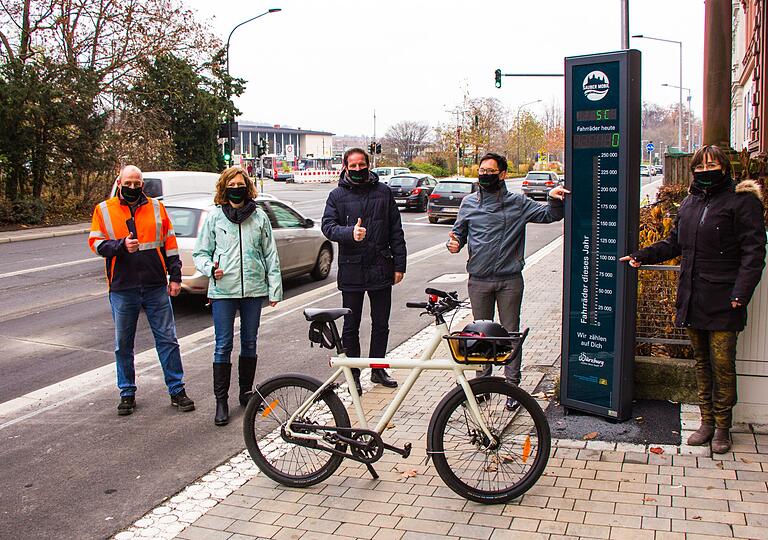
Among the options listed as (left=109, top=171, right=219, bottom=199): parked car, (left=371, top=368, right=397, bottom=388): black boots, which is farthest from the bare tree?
(left=371, top=368, right=397, bottom=388): black boots

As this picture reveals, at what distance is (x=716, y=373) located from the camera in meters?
4.93

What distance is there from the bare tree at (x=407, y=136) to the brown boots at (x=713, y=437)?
337 ft

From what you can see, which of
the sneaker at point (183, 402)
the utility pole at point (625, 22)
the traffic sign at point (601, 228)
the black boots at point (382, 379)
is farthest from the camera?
the utility pole at point (625, 22)

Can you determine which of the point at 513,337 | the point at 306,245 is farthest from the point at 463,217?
the point at 306,245

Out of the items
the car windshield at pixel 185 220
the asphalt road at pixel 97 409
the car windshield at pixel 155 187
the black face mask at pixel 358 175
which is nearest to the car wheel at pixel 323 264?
the asphalt road at pixel 97 409

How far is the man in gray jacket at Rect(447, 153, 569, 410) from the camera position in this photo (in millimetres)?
5773

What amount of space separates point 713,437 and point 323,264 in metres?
9.51

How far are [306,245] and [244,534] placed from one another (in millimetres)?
9342

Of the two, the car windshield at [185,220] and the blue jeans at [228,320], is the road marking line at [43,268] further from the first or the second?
the blue jeans at [228,320]

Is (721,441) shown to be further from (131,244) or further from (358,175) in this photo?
(131,244)

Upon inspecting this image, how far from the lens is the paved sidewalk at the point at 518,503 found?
398 cm

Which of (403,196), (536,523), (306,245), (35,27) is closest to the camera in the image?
(536,523)

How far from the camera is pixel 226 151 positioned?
1464 inches

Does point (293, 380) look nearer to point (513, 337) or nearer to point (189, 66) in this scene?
point (513, 337)
